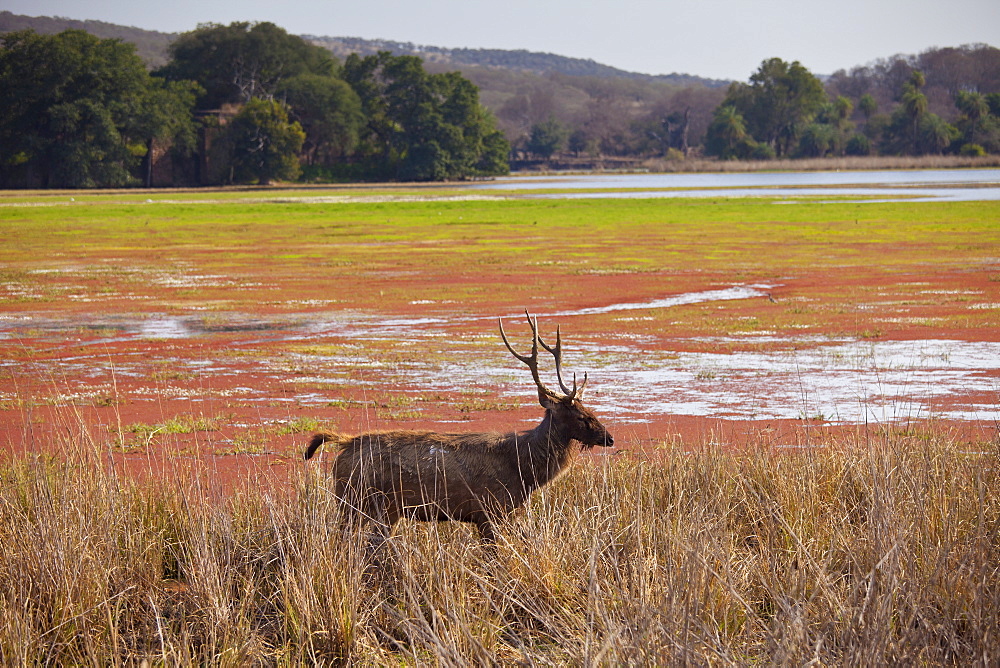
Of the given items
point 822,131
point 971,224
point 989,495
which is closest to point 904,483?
point 989,495

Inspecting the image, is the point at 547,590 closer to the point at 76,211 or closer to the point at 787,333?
the point at 787,333

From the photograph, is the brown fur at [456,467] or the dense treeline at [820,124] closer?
the brown fur at [456,467]

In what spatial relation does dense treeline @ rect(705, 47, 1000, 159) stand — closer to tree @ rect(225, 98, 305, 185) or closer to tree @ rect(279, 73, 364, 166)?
tree @ rect(279, 73, 364, 166)

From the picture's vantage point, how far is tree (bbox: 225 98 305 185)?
103188 mm

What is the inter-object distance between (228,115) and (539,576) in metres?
116

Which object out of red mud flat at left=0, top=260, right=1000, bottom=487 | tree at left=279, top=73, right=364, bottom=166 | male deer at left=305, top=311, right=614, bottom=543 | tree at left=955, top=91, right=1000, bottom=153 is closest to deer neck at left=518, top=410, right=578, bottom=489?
male deer at left=305, top=311, right=614, bottom=543

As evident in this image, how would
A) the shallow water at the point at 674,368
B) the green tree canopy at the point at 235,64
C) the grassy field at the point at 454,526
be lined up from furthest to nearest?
1. the green tree canopy at the point at 235,64
2. the shallow water at the point at 674,368
3. the grassy field at the point at 454,526

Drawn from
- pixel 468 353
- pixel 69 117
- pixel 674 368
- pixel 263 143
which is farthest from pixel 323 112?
A: pixel 674 368

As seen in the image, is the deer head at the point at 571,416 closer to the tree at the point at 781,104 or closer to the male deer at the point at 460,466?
the male deer at the point at 460,466

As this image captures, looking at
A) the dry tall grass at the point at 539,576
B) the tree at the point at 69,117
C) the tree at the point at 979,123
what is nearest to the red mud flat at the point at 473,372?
the dry tall grass at the point at 539,576

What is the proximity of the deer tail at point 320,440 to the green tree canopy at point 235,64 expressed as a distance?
117441mm

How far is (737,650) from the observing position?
504 cm

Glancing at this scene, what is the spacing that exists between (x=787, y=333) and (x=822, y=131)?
535ft

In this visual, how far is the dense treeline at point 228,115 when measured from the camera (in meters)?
97.4
